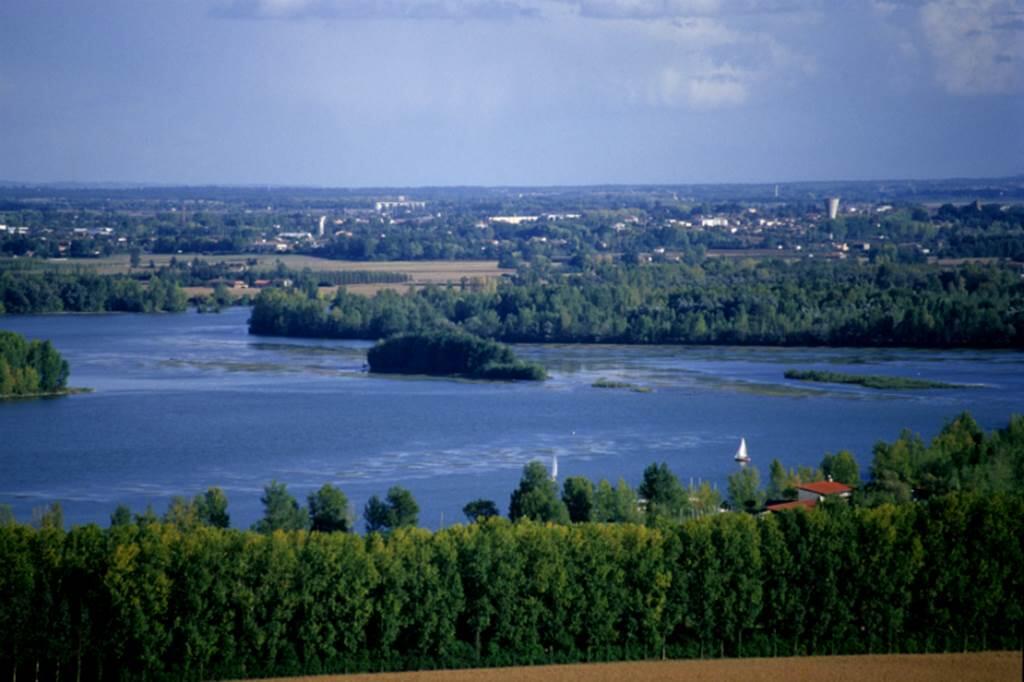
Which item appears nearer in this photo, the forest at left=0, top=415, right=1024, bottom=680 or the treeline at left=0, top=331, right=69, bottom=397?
the forest at left=0, top=415, right=1024, bottom=680

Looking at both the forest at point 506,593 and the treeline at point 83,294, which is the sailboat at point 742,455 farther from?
the treeline at point 83,294

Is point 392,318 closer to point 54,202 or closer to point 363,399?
point 363,399

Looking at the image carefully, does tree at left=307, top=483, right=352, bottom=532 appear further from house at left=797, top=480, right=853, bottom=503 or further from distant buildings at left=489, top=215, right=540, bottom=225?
distant buildings at left=489, top=215, right=540, bottom=225

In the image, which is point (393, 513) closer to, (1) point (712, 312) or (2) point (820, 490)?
(2) point (820, 490)

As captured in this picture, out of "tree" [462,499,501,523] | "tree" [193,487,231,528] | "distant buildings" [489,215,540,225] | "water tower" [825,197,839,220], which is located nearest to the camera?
"tree" [193,487,231,528]

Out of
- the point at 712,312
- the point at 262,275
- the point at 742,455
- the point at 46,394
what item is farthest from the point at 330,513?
the point at 262,275

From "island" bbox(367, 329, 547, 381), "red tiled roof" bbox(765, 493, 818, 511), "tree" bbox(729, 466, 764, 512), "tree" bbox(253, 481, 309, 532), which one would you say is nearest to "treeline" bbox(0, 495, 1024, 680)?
"tree" bbox(253, 481, 309, 532)

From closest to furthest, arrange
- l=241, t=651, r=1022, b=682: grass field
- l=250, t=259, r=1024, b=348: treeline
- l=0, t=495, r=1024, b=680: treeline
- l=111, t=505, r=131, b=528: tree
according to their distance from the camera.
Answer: l=241, t=651, r=1022, b=682: grass field → l=0, t=495, r=1024, b=680: treeline → l=111, t=505, r=131, b=528: tree → l=250, t=259, r=1024, b=348: treeline

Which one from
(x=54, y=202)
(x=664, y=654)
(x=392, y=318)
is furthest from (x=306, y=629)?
(x=54, y=202)
